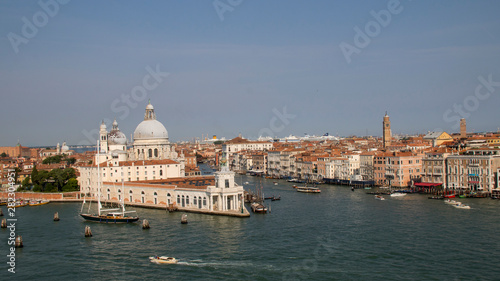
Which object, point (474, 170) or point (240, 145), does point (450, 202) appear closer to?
point (474, 170)

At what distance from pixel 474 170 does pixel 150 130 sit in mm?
23587

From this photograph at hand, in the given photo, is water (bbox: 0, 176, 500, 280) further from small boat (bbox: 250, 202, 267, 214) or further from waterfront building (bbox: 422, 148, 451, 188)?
waterfront building (bbox: 422, 148, 451, 188)

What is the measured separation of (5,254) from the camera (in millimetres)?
17859

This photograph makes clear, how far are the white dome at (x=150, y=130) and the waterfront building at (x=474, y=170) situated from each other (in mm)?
21425

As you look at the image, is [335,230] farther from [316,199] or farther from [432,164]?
[432,164]

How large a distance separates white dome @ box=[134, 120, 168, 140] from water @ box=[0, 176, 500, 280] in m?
14.0

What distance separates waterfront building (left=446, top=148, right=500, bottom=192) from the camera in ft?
100

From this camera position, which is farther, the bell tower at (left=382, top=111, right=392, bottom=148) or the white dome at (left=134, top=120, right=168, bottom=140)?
the bell tower at (left=382, top=111, right=392, bottom=148)

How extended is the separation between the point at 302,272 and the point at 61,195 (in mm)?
23624

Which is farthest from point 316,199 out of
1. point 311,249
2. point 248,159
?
point 248,159

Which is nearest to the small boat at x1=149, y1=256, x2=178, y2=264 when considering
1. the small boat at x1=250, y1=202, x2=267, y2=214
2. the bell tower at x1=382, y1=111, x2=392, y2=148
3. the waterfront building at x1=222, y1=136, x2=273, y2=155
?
the small boat at x1=250, y1=202, x2=267, y2=214

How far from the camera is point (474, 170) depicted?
31.3m

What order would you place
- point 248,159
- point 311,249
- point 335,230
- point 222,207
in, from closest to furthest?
1. point 311,249
2. point 335,230
3. point 222,207
4. point 248,159

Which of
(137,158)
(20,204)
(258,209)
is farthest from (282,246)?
(137,158)
